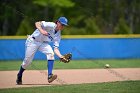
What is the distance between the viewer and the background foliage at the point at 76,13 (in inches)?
1457


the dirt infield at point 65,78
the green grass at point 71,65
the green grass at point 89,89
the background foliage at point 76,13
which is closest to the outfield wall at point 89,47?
the green grass at point 71,65

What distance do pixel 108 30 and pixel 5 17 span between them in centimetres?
841

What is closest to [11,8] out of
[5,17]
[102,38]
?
[5,17]

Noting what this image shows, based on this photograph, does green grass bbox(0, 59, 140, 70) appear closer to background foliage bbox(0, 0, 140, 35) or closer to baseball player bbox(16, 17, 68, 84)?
baseball player bbox(16, 17, 68, 84)

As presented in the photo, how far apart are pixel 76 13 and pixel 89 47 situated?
57.8 feet

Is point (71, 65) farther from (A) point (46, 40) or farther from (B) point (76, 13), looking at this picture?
(B) point (76, 13)

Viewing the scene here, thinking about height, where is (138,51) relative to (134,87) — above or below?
below

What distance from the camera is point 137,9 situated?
142ft

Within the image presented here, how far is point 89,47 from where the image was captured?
2259 cm

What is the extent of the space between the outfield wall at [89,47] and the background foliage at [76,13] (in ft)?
40.2

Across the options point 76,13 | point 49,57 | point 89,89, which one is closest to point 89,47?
point 49,57

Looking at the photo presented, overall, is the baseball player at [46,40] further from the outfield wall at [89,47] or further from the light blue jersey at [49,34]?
the outfield wall at [89,47]

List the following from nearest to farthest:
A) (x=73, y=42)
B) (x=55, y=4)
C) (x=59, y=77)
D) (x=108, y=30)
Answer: (x=59, y=77) < (x=73, y=42) < (x=55, y=4) < (x=108, y=30)

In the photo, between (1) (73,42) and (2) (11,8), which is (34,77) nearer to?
(1) (73,42)
